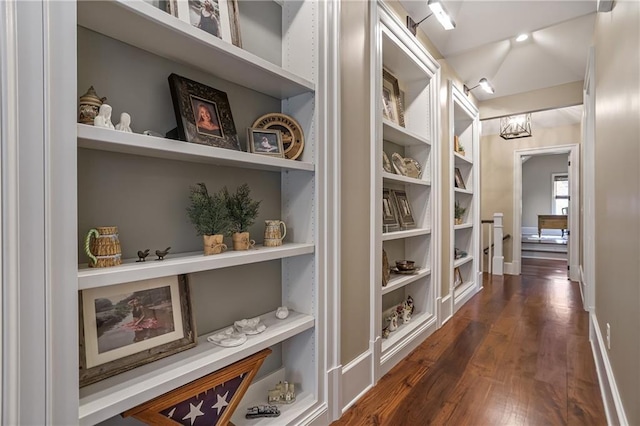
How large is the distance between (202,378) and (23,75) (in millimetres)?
1087

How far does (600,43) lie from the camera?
8.17ft

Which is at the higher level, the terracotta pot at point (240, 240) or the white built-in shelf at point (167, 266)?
the terracotta pot at point (240, 240)

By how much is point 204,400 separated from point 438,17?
2.77 m

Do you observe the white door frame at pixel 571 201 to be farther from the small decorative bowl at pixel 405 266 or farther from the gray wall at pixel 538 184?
the gray wall at pixel 538 184

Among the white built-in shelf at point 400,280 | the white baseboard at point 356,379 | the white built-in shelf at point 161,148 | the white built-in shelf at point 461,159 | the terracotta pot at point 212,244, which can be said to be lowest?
the white baseboard at point 356,379

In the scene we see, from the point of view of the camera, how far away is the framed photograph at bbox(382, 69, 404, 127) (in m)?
2.73

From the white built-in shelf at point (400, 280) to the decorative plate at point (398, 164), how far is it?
894 millimetres

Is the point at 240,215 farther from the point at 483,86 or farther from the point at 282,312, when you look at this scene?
the point at 483,86

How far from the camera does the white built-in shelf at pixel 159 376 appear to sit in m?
0.95

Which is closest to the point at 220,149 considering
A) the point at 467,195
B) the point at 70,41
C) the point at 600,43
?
the point at 70,41

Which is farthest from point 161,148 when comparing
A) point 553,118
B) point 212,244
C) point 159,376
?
point 553,118

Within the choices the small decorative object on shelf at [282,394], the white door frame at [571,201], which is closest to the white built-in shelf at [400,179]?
the small decorative object on shelf at [282,394]

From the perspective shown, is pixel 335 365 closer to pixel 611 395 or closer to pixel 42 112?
pixel 611 395

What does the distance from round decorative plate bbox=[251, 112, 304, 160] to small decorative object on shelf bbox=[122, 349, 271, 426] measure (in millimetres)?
978
